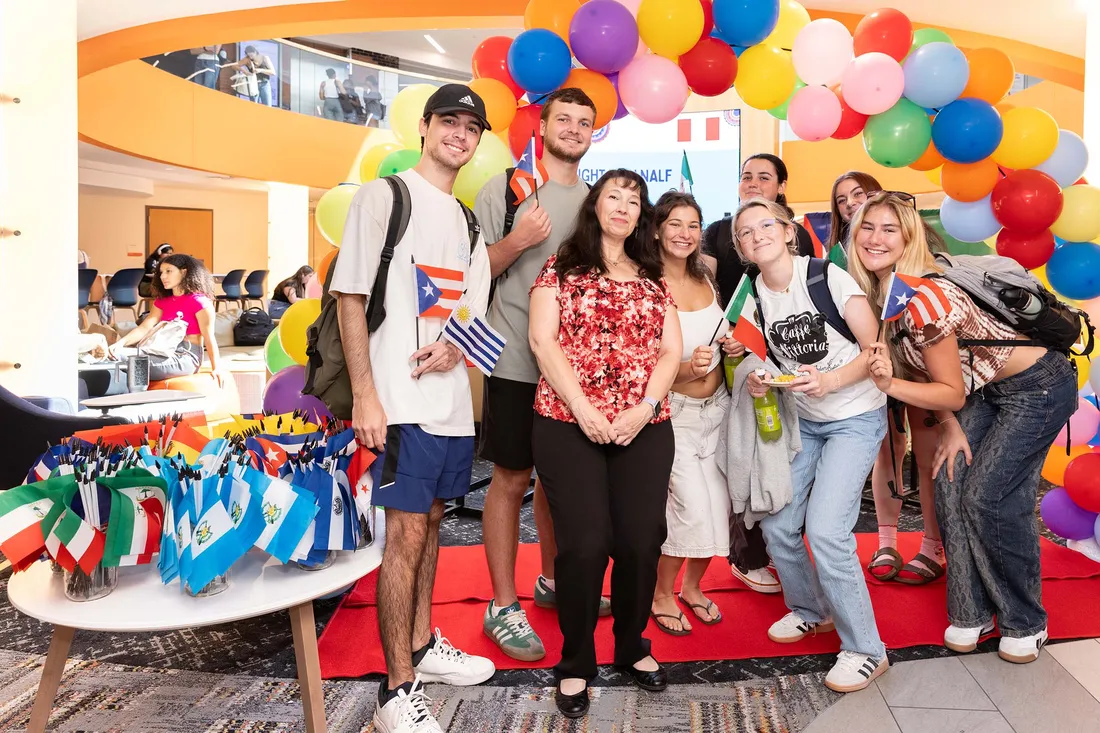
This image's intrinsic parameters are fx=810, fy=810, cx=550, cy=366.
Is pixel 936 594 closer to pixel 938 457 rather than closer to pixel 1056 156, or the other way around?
pixel 938 457

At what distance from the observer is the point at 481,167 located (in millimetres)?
3082

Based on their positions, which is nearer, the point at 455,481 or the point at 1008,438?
the point at 455,481

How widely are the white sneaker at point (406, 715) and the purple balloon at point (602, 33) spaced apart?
2.41 m

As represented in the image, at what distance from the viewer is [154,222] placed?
1797 cm

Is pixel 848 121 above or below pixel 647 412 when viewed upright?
above

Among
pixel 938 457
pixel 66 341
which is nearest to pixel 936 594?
pixel 938 457

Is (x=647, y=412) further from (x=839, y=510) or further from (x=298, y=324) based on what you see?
(x=298, y=324)

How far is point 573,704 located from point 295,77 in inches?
519

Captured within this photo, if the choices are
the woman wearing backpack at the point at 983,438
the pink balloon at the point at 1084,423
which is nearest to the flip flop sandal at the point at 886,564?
the woman wearing backpack at the point at 983,438

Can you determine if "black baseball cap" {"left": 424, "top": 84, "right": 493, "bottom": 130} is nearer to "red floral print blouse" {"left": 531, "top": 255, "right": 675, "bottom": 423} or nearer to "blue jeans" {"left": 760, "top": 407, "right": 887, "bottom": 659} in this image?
"red floral print blouse" {"left": 531, "top": 255, "right": 675, "bottom": 423}

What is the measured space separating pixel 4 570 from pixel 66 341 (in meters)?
1.63

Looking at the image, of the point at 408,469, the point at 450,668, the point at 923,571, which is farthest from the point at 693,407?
the point at 923,571

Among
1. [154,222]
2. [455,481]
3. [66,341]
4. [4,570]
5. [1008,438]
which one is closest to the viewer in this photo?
[455,481]

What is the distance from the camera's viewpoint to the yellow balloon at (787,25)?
3473 mm
